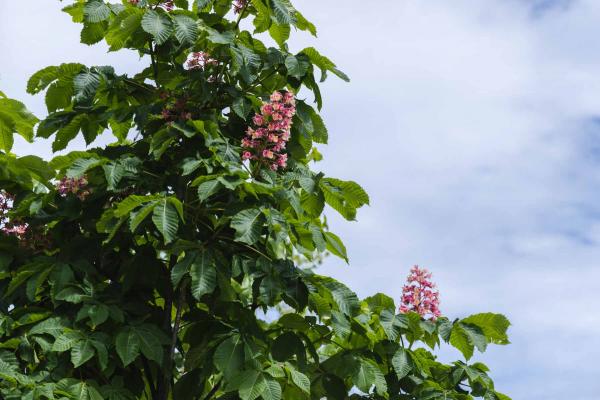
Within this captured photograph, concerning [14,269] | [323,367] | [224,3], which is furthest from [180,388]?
[224,3]

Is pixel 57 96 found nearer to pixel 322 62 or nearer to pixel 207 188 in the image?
pixel 207 188

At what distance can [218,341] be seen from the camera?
202 inches

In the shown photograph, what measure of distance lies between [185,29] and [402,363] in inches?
92.2

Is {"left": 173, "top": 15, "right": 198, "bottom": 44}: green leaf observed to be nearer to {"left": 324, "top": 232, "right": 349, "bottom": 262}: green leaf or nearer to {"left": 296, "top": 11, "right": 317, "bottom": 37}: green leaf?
{"left": 296, "top": 11, "right": 317, "bottom": 37}: green leaf

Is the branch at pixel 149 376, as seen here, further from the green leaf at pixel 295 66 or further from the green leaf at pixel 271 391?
the green leaf at pixel 295 66

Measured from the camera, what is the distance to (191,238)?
5305 mm

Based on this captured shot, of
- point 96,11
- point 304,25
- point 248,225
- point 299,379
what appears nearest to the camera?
point 248,225

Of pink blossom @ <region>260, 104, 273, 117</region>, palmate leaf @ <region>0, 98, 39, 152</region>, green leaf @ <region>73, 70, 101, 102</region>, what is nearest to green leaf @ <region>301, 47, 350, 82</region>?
pink blossom @ <region>260, 104, 273, 117</region>

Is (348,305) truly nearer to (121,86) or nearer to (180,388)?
(180,388)

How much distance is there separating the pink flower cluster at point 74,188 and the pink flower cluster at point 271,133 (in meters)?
1.10

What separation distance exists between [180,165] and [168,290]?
864 millimetres

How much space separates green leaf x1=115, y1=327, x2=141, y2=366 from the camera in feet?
15.6

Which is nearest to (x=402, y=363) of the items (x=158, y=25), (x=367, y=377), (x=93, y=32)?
(x=367, y=377)

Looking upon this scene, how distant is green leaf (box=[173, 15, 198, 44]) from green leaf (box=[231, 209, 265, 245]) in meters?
1.15
